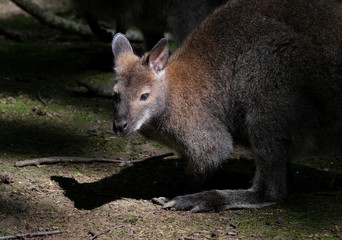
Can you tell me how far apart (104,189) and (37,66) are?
307 cm

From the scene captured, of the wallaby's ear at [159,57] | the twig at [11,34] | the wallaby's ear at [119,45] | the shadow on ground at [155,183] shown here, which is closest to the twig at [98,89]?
the shadow on ground at [155,183]

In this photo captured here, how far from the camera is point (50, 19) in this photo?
7699 mm

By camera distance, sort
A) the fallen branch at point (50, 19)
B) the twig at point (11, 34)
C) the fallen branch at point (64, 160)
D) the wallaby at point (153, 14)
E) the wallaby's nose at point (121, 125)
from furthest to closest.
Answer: the twig at point (11, 34) → the fallen branch at point (50, 19) → the wallaby at point (153, 14) → the fallen branch at point (64, 160) → the wallaby's nose at point (121, 125)

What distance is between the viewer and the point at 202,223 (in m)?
3.52

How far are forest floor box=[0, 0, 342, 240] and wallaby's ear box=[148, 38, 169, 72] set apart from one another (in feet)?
3.06

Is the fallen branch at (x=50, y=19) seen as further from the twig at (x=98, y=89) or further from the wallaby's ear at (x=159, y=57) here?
the wallaby's ear at (x=159, y=57)

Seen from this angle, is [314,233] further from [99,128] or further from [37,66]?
[37,66]

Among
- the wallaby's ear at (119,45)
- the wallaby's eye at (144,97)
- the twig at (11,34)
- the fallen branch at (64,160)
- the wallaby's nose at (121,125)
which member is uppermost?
the wallaby's ear at (119,45)

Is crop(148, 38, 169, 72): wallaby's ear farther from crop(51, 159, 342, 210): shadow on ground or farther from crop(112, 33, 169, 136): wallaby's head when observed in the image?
crop(51, 159, 342, 210): shadow on ground

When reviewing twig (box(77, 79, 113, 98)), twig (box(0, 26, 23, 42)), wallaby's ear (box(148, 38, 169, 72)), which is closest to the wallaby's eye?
wallaby's ear (box(148, 38, 169, 72))

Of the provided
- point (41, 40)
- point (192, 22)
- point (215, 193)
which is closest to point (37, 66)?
point (41, 40)

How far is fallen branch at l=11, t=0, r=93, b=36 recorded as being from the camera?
7543mm

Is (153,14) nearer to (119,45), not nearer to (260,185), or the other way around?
(119,45)

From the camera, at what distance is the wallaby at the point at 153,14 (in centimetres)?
613
